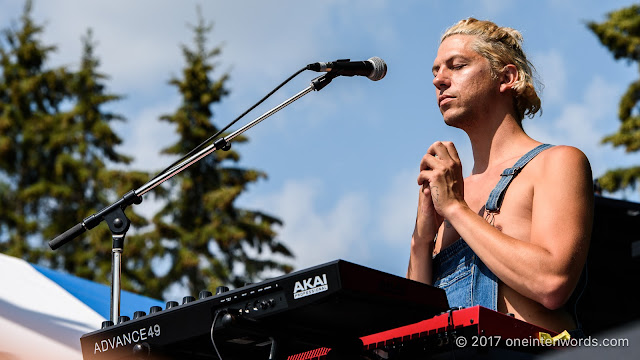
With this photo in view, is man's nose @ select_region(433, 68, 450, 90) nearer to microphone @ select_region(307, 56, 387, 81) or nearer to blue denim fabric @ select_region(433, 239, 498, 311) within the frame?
microphone @ select_region(307, 56, 387, 81)

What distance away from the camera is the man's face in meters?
2.68

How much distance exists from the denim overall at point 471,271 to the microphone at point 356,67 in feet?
2.31

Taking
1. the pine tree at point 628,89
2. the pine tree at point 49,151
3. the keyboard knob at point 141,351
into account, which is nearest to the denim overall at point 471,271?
the keyboard knob at point 141,351

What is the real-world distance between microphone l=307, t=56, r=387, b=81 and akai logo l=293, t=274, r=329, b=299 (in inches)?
48.8

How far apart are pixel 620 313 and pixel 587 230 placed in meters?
3.41

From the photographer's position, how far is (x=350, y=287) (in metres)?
1.77

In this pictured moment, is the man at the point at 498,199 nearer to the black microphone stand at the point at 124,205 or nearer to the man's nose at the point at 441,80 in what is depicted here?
the man's nose at the point at 441,80

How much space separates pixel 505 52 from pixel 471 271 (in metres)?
0.87

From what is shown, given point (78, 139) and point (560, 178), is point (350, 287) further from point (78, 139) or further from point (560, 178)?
point (78, 139)

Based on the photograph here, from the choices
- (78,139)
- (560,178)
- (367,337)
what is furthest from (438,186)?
(78,139)

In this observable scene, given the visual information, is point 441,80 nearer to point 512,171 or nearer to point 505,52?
point 505,52

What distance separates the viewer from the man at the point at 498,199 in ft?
7.08

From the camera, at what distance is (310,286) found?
1811 mm

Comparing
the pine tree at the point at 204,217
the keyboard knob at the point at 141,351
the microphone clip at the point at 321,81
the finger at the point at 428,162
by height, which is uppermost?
the pine tree at the point at 204,217
